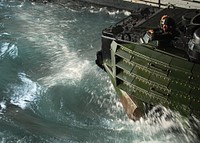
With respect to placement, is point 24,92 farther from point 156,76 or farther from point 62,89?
point 156,76

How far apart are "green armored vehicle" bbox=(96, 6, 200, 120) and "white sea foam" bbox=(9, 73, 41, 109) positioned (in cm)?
Answer: 238

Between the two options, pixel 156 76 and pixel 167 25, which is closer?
pixel 156 76

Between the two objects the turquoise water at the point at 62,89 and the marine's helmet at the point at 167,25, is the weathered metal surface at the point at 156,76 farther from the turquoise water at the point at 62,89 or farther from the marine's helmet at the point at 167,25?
the marine's helmet at the point at 167,25

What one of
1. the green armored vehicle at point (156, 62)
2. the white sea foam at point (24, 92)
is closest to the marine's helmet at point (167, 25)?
the green armored vehicle at point (156, 62)

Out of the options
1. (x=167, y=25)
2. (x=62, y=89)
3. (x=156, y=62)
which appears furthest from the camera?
(x=62, y=89)

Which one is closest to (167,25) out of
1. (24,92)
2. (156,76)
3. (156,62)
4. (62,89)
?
(156,62)

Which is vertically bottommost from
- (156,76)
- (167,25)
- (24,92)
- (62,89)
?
(24,92)

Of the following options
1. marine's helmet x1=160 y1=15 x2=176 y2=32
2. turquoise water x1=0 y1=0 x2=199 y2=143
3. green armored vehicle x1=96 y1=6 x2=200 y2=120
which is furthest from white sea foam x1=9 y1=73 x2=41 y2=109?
marine's helmet x1=160 y1=15 x2=176 y2=32

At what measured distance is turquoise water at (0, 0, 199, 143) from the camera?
7855 millimetres

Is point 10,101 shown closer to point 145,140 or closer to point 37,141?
point 37,141

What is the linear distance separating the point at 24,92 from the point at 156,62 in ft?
14.0

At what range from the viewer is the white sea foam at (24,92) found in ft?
30.5

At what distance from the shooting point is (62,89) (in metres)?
9.60

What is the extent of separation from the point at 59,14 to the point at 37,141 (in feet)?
24.9
